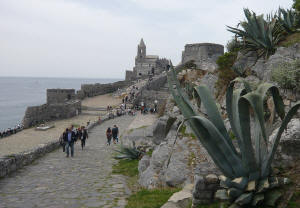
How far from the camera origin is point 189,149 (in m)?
6.85

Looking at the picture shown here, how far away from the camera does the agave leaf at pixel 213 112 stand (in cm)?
366

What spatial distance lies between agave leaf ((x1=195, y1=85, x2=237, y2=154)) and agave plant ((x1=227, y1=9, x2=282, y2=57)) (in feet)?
17.4

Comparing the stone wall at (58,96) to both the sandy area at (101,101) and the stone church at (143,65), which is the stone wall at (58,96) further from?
the stone church at (143,65)

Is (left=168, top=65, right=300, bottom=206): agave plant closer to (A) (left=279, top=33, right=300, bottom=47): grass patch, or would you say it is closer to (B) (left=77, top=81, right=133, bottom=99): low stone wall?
(A) (left=279, top=33, right=300, bottom=47): grass patch

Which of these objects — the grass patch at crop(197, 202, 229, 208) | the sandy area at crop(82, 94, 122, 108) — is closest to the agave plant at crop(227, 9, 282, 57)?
the grass patch at crop(197, 202, 229, 208)

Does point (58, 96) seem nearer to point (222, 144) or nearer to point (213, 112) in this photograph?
point (213, 112)

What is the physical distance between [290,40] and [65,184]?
7362mm

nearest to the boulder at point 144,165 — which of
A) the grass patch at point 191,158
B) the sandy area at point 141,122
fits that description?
the grass patch at point 191,158

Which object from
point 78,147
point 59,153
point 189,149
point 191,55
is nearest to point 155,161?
point 189,149

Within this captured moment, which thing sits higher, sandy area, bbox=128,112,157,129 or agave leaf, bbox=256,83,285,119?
agave leaf, bbox=256,83,285,119

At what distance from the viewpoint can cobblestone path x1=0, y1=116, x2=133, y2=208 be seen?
Result: 548cm

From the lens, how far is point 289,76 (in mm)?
6090

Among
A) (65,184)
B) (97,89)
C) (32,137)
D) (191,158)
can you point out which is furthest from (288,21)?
(97,89)

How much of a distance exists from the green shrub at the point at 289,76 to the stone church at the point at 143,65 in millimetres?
45281
